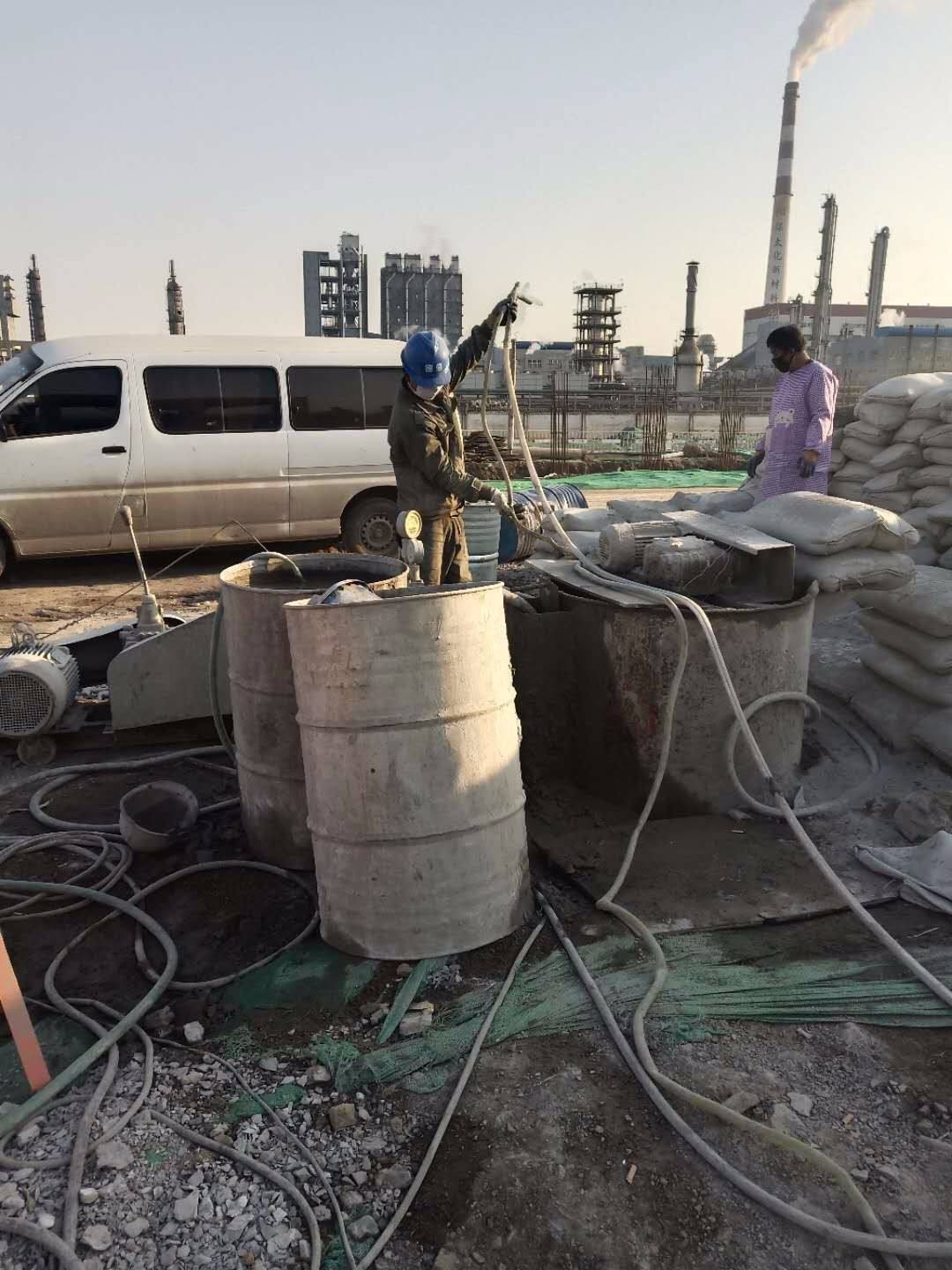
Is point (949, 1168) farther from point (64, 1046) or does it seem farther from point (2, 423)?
point (2, 423)

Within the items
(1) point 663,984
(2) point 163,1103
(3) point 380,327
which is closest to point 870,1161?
(1) point 663,984

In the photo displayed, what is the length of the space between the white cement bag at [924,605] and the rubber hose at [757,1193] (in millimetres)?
2508

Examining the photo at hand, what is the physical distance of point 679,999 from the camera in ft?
8.23

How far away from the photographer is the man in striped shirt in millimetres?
4840

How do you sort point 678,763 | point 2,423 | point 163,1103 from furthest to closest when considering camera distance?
point 2,423
point 678,763
point 163,1103

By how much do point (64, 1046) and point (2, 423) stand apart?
20.9ft

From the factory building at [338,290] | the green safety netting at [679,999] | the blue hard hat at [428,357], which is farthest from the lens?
the factory building at [338,290]

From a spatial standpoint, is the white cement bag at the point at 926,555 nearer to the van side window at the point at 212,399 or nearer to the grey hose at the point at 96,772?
the grey hose at the point at 96,772

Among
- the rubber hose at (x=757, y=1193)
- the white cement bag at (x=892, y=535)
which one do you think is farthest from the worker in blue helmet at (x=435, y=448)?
the rubber hose at (x=757, y=1193)

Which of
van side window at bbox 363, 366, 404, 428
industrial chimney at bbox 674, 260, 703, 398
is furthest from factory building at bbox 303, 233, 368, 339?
van side window at bbox 363, 366, 404, 428

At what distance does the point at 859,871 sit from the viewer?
3201 mm

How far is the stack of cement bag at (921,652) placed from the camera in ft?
12.9

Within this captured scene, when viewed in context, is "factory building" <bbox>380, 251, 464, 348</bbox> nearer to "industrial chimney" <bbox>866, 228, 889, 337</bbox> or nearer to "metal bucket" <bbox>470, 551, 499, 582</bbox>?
"industrial chimney" <bbox>866, 228, 889, 337</bbox>

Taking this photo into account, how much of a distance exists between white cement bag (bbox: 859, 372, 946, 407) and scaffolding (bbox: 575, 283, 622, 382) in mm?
41051
